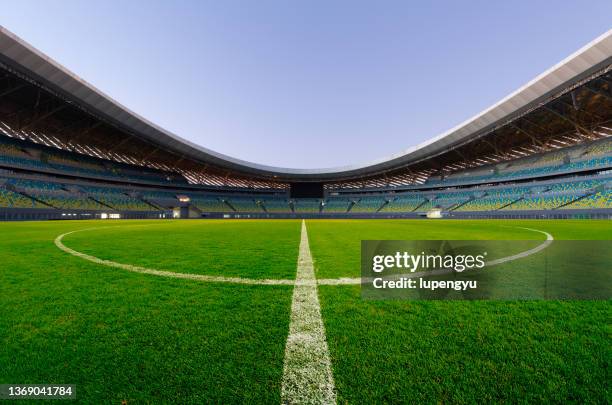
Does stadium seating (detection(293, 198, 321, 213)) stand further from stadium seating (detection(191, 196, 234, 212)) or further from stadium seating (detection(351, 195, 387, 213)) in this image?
stadium seating (detection(191, 196, 234, 212))

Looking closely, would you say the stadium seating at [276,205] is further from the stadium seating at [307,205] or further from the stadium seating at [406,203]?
the stadium seating at [406,203]

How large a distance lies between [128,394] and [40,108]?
37.9 m

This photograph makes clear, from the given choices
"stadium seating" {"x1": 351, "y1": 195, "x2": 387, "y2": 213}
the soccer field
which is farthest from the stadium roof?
the soccer field

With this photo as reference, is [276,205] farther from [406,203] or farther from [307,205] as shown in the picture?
[406,203]

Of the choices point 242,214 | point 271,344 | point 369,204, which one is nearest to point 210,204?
point 242,214

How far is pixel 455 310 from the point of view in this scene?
7.45ft

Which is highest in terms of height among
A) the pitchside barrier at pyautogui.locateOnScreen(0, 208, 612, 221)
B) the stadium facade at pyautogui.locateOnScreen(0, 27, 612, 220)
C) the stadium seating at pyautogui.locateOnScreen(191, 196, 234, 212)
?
the stadium facade at pyautogui.locateOnScreen(0, 27, 612, 220)

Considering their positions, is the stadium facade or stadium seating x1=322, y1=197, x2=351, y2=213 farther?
stadium seating x1=322, y1=197, x2=351, y2=213

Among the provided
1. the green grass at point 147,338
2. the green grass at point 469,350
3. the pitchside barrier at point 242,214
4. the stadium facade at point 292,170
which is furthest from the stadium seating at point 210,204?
the green grass at point 469,350

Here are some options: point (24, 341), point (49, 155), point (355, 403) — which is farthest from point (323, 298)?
point (49, 155)

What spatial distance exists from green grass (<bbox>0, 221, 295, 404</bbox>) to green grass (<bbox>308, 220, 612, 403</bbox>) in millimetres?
478

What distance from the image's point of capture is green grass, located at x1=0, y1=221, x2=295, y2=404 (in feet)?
4.25

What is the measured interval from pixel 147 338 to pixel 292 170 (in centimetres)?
5108

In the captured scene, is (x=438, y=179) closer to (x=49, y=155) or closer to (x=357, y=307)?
(x=357, y=307)
